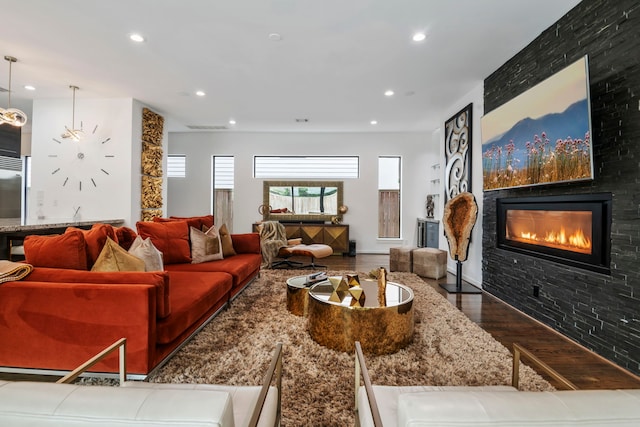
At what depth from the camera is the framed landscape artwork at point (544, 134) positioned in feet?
7.85

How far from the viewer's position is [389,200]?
7273mm

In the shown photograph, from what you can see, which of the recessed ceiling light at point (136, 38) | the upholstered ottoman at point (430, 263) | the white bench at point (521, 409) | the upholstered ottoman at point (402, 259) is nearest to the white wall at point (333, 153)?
the upholstered ottoman at point (402, 259)

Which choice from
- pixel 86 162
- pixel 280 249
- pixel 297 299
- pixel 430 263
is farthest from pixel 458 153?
pixel 86 162

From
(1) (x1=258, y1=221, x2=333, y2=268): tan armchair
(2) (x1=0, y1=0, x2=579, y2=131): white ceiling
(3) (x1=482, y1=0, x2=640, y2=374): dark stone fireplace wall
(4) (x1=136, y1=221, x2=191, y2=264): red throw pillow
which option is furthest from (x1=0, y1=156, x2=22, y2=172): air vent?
(3) (x1=482, y1=0, x2=640, y2=374): dark stone fireplace wall

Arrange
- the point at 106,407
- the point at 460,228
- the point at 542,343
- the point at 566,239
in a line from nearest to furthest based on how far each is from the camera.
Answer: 1. the point at 106,407
2. the point at 542,343
3. the point at 566,239
4. the point at 460,228

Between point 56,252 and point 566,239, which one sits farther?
point 566,239

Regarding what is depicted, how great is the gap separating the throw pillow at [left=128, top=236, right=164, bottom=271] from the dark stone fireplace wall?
11.3ft

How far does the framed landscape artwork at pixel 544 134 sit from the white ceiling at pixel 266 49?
2.36 feet

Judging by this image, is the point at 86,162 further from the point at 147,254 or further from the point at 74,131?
the point at 147,254

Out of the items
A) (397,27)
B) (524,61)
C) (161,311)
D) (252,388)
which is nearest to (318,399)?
(252,388)

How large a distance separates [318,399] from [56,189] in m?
5.73

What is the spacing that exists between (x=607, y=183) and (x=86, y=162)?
21.8ft

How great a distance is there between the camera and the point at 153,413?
562 mm

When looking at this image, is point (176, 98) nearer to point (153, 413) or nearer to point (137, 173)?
point (137, 173)
